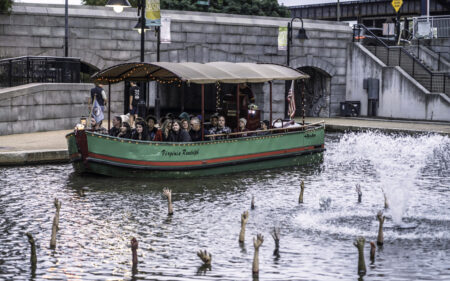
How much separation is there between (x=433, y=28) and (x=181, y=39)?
1506 centimetres

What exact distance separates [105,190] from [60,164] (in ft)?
15.4

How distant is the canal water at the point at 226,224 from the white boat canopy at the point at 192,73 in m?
2.75

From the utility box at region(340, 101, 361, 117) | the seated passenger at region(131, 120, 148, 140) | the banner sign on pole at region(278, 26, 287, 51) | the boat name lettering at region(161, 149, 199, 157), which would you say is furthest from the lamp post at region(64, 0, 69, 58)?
the utility box at region(340, 101, 361, 117)

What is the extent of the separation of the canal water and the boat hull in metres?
0.40

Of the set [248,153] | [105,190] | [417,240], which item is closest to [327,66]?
[248,153]

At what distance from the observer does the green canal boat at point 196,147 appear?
67.6ft

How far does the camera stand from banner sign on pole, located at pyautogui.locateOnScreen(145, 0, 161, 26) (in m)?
27.0

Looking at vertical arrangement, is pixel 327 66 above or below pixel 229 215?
above

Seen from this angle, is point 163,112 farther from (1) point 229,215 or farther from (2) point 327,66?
(1) point 229,215

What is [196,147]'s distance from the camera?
69.9 ft

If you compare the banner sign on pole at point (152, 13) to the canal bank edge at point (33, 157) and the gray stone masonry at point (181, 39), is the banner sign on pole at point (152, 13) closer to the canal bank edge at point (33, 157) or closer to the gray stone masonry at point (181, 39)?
the canal bank edge at point (33, 157)

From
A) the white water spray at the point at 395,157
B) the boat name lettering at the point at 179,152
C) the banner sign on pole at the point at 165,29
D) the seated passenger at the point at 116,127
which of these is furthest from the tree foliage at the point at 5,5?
the boat name lettering at the point at 179,152

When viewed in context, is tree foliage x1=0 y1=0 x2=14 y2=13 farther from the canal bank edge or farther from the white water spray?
the white water spray

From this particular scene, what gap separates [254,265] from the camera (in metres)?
11.4
